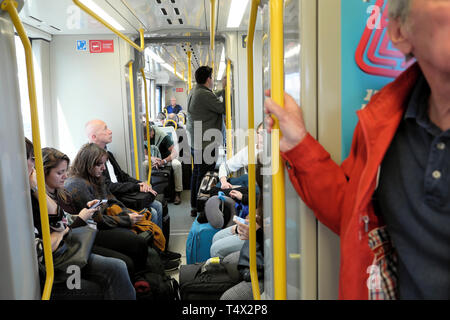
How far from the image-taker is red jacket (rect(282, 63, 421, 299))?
0.89 metres

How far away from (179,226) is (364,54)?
427cm

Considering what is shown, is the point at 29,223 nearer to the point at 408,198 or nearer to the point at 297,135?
the point at 297,135

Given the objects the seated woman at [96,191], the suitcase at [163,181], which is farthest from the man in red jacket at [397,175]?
the suitcase at [163,181]

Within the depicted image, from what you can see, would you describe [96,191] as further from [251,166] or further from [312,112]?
[312,112]

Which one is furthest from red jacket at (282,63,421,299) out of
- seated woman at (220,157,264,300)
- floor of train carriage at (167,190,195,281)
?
floor of train carriage at (167,190,195,281)

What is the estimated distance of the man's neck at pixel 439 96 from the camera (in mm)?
798

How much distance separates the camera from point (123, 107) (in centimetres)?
451

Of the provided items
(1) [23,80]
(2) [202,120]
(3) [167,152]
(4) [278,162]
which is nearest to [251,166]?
(4) [278,162]

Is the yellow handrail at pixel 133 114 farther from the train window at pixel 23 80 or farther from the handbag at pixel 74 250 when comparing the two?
the handbag at pixel 74 250

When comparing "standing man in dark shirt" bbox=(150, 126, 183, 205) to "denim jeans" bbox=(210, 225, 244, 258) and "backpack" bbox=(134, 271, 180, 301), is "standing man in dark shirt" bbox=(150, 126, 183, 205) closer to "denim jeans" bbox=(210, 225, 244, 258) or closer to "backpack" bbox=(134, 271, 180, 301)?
"denim jeans" bbox=(210, 225, 244, 258)

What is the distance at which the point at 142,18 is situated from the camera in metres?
3.88

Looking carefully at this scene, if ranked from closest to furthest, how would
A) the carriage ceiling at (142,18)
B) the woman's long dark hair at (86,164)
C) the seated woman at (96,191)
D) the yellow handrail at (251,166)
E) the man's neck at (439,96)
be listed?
the man's neck at (439,96), the yellow handrail at (251,166), the seated woman at (96,191), the woman's long dark hair at (86,164), the carriage ceiling at (142,18)

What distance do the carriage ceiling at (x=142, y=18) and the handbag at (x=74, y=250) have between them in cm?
195

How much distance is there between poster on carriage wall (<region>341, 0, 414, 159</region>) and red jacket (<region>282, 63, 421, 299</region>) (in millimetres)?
135
